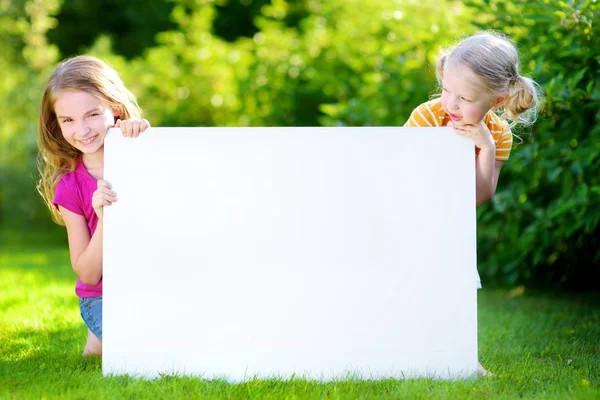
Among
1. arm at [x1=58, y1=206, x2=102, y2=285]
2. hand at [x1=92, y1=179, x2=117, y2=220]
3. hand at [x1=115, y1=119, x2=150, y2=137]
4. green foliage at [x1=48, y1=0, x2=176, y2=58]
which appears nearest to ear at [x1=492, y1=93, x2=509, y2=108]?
hand at [x1=115, y1=119, x2=150, y2=137]

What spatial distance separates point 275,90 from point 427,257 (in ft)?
17.4

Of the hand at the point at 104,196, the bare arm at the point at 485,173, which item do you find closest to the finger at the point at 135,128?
the hand at the point at 104,196

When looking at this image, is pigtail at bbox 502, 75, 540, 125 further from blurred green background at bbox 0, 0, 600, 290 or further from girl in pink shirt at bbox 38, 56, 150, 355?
girl in pink shirt at bbox 38, 56, 150, 355

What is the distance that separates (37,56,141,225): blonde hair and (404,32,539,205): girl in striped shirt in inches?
50.7

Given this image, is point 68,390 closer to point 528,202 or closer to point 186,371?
point 186,371

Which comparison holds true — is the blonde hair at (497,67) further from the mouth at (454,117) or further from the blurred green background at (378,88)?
the blurred green background at (378,88)

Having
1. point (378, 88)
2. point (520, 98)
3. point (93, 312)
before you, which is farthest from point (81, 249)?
point (378, 88)

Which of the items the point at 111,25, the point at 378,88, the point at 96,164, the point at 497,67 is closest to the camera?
the point at 497,67

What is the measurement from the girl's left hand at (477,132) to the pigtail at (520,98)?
216mm

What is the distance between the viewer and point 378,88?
572cm

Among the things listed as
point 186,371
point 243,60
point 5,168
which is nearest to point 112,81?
point 186,371

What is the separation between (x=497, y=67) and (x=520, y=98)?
0.19 metres

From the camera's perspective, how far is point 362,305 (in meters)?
2.62

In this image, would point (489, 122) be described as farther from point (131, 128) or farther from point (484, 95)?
point (131, 128)
